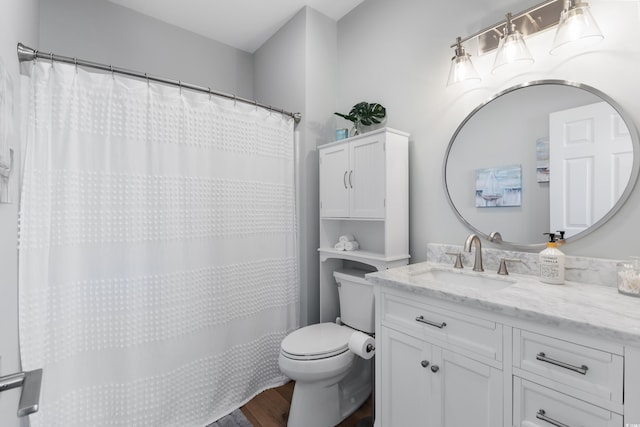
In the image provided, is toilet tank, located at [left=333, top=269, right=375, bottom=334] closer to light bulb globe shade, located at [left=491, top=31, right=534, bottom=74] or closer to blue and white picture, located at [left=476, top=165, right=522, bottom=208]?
blue and white picture, located at [left=476, top=165, right=522, bottom=208]

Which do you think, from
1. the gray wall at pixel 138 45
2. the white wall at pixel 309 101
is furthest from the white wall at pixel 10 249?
the white wall at pixel 309 101

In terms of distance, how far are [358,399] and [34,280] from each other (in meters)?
1.82

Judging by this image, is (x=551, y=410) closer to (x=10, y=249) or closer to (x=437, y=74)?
(x=437, y=74)

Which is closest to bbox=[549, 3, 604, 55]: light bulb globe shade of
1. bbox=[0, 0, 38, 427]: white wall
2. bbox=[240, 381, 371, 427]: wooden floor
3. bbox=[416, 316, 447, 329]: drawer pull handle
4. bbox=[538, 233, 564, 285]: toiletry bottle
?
bbox=[538, 233, 564, 285]: toiletry bottle

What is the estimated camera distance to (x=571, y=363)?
2.82ft

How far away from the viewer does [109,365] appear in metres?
1.46

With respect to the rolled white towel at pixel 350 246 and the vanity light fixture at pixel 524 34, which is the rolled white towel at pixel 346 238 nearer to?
the rolled white towel at pixel 350 246

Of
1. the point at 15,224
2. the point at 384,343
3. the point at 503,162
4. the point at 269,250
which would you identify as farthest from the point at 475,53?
the point at 15,224

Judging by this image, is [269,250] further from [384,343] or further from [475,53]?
[475,53]

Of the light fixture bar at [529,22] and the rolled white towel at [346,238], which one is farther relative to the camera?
the rolled white towel at [346,238]

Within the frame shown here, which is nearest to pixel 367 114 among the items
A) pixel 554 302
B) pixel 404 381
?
pixel 554 302

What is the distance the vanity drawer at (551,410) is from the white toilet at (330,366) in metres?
0.84

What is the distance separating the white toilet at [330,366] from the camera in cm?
155

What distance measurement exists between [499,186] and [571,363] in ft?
2.91
